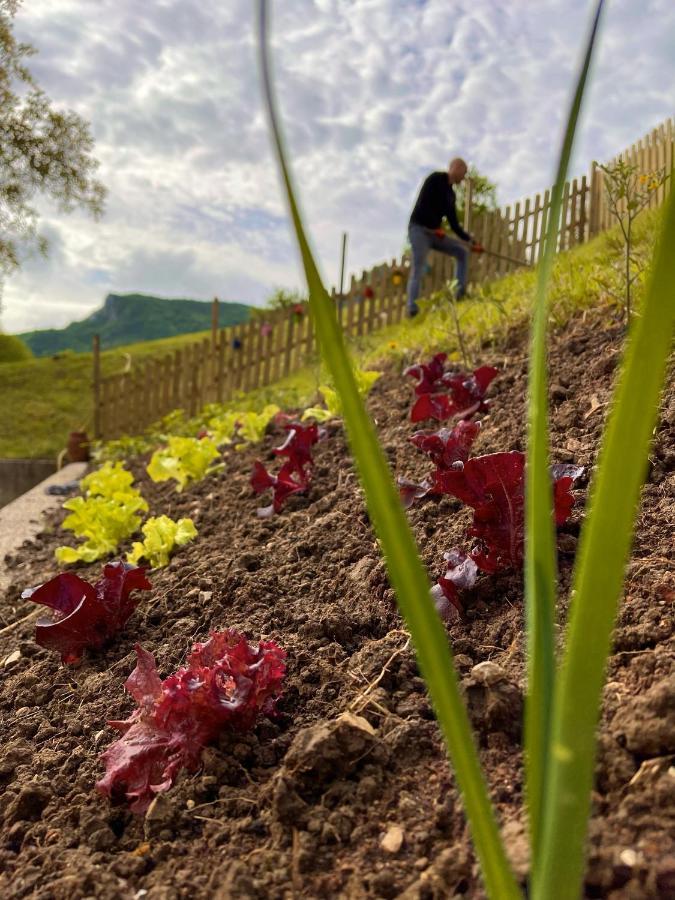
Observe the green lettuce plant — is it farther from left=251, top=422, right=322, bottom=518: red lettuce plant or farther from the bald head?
the bald head

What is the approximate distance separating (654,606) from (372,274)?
12.2 metres

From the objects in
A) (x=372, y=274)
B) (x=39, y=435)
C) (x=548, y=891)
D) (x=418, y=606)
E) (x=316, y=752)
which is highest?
(x=372, y=274)

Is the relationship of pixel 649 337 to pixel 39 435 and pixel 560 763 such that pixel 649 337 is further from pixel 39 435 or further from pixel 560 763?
pixel 39 435

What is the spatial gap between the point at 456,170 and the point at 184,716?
963cm

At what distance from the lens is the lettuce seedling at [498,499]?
1549 millimetres

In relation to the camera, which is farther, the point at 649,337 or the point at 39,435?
the point at 39,435

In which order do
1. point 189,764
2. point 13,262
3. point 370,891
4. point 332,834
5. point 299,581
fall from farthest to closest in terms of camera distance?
point 13,262 < point 299,581 < point 189,764 < point 332,834 < point 370,891

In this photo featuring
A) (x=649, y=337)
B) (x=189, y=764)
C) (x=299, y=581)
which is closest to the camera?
(x=649, y=337)

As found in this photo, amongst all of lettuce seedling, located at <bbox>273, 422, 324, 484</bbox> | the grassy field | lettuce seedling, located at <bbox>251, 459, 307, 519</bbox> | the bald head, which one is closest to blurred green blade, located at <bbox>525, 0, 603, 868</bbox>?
lettuce seedling, located at <bbox>251, 459, 307, 519</bbox>

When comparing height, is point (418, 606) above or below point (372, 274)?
below

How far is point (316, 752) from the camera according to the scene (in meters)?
1.15

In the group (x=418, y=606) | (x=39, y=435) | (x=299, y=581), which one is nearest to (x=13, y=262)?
(x=39, y=435)

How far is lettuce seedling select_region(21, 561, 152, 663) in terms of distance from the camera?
193cm

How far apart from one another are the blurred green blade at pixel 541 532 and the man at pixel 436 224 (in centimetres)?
886
